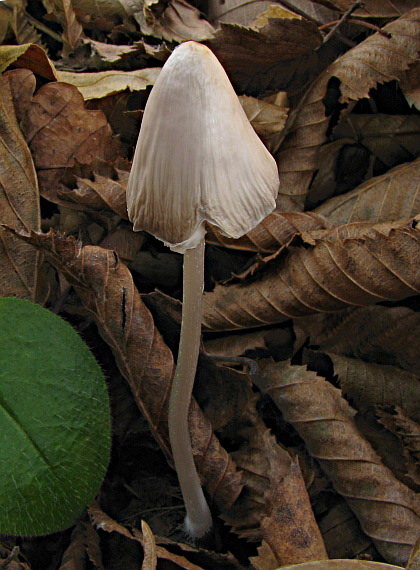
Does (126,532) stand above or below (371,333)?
below

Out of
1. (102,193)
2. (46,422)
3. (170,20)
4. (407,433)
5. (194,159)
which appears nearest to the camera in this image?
(194,159)

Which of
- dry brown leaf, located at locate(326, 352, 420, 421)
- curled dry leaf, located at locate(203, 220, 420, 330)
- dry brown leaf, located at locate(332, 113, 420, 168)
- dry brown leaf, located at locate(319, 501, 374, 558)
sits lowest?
dry brown leaf, located at locate(319, 501, 374, 558)

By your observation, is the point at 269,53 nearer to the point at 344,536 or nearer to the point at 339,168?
the point at 339,168

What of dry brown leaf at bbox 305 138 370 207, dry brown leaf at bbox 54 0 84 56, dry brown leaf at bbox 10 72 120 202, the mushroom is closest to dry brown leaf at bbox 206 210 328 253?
dry brown leaf at bbox 305 138 370 207

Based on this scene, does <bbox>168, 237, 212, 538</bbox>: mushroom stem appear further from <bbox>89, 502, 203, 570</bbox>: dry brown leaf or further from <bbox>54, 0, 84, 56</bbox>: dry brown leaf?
<bbox>54, 0, 84, 56</bbox>: dry brown leaf

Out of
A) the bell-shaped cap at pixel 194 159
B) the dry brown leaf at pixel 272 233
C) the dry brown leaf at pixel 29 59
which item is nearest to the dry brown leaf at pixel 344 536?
the dry brown leaf at pixel 272 233

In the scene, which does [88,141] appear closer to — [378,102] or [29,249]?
[29,249]

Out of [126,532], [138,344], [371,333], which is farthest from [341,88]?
[126,532]
